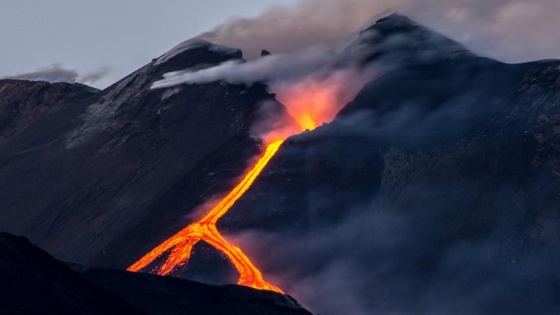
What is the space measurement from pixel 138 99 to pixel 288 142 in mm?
16297

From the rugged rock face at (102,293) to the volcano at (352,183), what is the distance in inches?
52.4

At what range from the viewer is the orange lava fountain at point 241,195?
7647 centimetres

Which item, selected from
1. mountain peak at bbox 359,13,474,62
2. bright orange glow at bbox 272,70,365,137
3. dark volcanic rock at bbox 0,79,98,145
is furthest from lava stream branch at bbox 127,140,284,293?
dark volcanic rock at bbox 0,79,98,145

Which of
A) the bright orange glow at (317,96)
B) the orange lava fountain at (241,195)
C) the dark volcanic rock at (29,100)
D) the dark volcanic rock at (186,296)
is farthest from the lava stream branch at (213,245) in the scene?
the dark volcanic rock at (29,100)

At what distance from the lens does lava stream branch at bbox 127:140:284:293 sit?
246 feet

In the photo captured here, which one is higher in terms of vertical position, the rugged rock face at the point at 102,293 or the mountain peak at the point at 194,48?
the mountain peak at the point at 194,48

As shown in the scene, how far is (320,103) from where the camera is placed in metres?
96.3

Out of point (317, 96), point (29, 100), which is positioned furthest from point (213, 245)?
point (29, 100)

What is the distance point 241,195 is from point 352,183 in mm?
5386

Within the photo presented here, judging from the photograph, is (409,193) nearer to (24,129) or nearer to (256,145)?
(256,145)

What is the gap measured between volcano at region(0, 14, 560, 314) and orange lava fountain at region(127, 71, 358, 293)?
58 centimetres

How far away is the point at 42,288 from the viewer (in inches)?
2063

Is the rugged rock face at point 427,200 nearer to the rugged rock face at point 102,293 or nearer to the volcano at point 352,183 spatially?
the volcano at point 352,183

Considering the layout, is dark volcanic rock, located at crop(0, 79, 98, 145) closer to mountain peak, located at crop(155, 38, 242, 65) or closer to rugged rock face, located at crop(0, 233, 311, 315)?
mountain peak, located at crop(155, 38, 242, 65)
